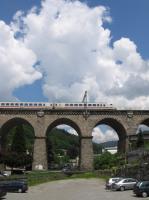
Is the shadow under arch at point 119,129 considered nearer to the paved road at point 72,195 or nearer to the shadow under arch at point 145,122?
the shadow under arch at point 145,122

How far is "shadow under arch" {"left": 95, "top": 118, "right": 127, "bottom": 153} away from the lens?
267ft

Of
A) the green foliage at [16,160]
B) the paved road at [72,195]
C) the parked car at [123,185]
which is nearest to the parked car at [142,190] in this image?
the paved road at [72,195]

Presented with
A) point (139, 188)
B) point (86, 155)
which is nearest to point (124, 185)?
point (139, 188)

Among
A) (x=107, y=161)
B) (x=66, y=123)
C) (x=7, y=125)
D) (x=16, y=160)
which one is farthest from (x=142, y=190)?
(x=16, y=160)

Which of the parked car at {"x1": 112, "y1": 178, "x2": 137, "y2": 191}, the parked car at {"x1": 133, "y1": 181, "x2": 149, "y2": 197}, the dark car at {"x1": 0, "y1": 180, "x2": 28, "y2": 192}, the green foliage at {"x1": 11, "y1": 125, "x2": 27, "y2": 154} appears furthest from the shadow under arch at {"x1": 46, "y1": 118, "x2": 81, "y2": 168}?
the parked car at {"x1": 133, "y1": 181, "x2": 149, "y2": 197}

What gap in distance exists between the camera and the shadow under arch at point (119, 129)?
81312mm

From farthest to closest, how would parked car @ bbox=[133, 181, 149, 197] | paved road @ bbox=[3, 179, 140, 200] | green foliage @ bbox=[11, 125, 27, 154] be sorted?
green foliage @ bbox=[11, 125, 27, 154] < parked car @ bbox=[133, 181, 149, 197] < paved road @ bbox=[3, 179, 140, 200]

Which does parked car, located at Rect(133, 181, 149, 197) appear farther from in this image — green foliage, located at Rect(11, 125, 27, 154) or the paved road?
green foliage, located at Rect(11, 125, 27, 154)

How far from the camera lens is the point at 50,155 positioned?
411 ft

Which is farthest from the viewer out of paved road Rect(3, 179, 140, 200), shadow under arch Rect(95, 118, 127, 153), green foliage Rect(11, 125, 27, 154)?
green foliage Rect(11, 125, 27, 154)

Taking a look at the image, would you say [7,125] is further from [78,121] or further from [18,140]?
[18,140]

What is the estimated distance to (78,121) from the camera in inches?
3162

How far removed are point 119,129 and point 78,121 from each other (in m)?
8.41

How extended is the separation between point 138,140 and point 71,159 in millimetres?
117254
